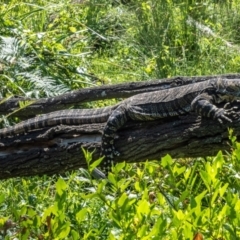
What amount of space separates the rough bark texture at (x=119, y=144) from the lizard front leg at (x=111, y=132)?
48 millimetres

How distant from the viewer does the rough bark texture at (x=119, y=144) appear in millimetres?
4055

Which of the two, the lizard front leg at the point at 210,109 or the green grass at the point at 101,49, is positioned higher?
the lizard front leg at the point at 210,109

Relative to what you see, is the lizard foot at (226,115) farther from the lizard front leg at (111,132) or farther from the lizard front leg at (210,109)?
the lizard front leg at (111,132)

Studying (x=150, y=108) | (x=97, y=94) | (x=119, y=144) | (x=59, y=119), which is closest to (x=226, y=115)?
(x=119, y=144)

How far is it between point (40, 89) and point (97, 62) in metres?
1.81

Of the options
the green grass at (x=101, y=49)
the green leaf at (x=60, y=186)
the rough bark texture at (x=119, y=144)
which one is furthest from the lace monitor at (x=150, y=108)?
the green leaf at (x=60, y=186)

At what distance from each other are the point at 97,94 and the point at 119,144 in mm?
968

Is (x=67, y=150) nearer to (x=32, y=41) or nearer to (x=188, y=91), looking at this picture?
(x=188, y=91)

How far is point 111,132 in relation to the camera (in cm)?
450

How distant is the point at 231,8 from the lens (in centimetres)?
909

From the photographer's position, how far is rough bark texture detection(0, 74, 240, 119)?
5.27m

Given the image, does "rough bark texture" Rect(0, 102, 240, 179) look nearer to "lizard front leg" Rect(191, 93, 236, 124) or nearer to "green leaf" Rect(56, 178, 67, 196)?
"lizard front leg" Rect(191, 93, 236, 124)

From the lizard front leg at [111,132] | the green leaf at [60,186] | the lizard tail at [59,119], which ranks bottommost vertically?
the lizard tail at [59,119]

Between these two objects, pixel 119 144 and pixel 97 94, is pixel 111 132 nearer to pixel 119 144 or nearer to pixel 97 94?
pixel 119 144
